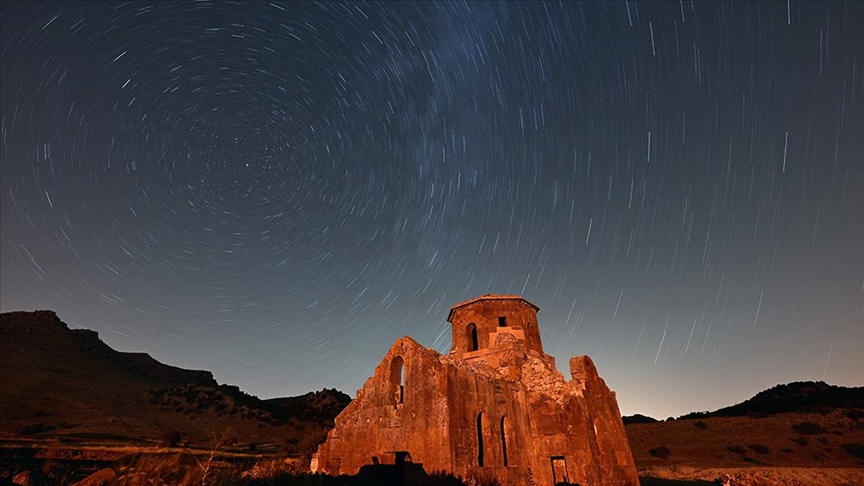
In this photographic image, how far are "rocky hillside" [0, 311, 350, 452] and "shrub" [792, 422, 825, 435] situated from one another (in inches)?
1758

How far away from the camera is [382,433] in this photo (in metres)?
13.2

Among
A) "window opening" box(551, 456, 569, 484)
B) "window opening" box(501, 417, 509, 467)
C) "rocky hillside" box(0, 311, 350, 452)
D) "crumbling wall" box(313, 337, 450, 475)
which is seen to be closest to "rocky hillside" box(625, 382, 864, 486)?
"window opening" box(551, 456, 569, 484)

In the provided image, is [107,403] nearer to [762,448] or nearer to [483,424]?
[483,424]

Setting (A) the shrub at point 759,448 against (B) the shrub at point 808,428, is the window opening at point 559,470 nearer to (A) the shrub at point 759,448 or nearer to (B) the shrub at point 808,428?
(A) the shrub at point 759,448

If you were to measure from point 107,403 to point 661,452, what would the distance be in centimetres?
5855

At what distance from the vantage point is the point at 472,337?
21859mm

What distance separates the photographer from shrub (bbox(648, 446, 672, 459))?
37819mm

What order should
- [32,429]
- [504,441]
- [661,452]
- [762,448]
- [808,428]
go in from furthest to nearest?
[661,452] → [808,428] → [762,448] → [32,429] → [504,441]

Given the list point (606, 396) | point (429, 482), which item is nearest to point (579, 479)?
point (606, 396)

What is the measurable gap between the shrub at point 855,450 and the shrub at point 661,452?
43.0 ft

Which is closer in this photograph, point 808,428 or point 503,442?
point 503,442

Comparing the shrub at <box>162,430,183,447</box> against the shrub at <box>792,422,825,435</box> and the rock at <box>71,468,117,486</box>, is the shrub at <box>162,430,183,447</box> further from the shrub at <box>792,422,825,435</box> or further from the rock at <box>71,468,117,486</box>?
the shrub at <box>792,422,825,435</box>

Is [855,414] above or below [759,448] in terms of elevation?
above

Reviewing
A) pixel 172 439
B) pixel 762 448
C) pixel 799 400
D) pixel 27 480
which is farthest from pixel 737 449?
pixel 172 439
